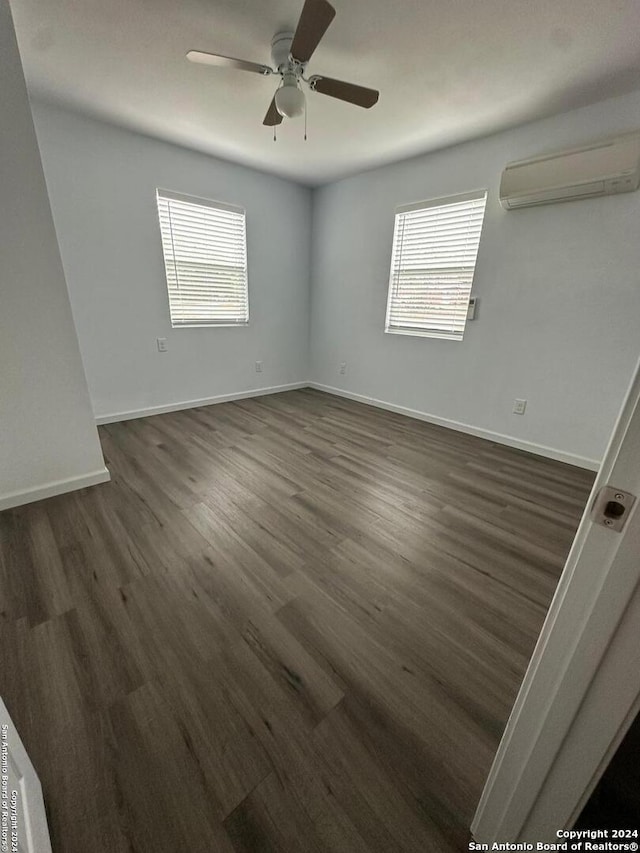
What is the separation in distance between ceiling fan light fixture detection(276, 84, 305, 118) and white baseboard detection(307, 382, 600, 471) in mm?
2768

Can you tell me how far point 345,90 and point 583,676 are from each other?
8.91ft

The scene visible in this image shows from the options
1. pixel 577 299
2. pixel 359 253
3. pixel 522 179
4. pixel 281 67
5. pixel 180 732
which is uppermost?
pixel 281 67

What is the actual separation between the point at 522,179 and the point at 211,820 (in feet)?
12.3

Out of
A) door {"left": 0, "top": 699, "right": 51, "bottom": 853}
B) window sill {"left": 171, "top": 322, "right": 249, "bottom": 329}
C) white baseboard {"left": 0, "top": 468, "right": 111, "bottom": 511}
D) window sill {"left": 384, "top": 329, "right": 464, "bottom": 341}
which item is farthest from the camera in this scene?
window sill {"left": 171, "top": 322, "right": 249, "bottom": 329}

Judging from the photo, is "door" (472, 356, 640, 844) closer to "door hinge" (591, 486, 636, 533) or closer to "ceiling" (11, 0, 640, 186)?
"door hinge" (591, 486, 636, 533)

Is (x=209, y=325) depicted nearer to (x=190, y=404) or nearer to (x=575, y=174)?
(x=190, y=404)

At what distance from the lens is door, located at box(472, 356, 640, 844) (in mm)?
412

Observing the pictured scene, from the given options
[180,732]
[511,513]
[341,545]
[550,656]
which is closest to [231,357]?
[341,545]

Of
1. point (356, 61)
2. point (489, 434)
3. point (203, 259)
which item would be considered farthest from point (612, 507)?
point (203, 259)

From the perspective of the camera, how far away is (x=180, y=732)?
0.94 metres

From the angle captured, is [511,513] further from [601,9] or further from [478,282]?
[601,9]

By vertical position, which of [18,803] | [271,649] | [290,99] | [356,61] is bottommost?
[271,649]

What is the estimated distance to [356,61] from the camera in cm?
193

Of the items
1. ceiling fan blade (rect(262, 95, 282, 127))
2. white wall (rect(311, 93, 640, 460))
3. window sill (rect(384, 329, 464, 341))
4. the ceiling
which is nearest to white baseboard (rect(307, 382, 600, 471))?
white wall (rect(311, 93, 640, 460))
